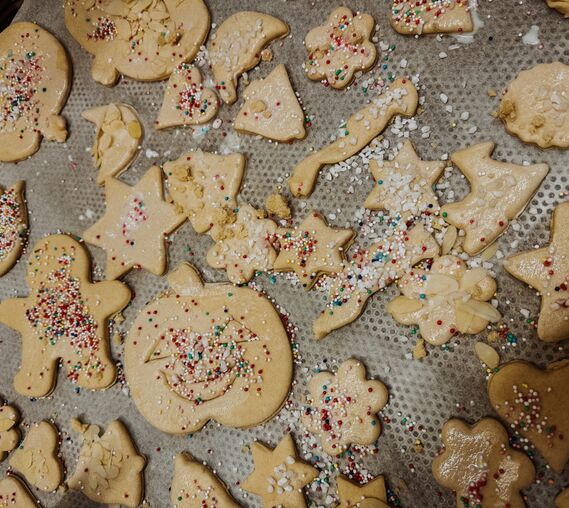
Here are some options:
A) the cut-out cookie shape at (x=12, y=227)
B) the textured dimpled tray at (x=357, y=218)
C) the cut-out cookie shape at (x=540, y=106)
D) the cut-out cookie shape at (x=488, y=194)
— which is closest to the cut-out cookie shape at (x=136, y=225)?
the textured dimpled tray at (x=357, y=218)

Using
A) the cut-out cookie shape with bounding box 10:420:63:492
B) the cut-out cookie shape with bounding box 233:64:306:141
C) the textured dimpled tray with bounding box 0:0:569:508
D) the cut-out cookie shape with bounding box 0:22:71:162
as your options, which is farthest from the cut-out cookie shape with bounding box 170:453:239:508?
the cut-out cookie shape with bounding box 0:22:71:162

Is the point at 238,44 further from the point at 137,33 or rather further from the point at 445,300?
the point at 445,300

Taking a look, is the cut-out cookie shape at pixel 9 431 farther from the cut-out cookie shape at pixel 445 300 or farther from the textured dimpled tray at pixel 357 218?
the cut-out cookie shape at pixel 445 300

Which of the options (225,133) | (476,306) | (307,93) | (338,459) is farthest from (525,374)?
(225,133)

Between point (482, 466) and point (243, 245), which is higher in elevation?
point (243, 245)

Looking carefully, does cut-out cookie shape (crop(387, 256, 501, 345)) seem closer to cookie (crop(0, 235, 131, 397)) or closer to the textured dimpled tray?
the textured dimpled tray

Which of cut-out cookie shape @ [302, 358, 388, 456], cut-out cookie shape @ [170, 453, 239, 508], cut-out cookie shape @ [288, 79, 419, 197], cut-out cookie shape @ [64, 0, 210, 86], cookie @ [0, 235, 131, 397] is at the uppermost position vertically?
cut-out cookie shape @ [64, 0, 210, 86]

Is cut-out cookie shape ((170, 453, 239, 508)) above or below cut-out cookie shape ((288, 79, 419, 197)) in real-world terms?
below

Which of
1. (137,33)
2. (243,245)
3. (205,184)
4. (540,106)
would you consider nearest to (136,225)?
(205,184)
